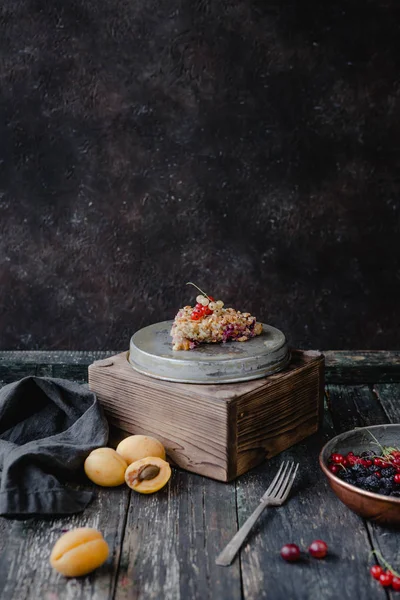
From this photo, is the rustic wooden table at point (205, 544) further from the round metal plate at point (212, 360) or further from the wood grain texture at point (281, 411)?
the round metal plate at point (212, 360)

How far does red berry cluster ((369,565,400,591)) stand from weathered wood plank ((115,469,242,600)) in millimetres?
299

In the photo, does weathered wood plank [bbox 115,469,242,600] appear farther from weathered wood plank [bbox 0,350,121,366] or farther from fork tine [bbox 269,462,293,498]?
weathered wood plank [bbox 0,350,121,366]

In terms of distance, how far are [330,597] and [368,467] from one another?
45 centimetres

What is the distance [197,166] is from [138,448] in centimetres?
137

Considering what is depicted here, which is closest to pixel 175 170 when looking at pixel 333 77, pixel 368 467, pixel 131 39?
pixel 131 39

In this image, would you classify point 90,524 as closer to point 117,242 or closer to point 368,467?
point 368,467

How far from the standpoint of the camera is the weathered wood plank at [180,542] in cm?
155

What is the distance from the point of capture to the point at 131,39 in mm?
2904

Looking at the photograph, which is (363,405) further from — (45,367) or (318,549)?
(45,367)

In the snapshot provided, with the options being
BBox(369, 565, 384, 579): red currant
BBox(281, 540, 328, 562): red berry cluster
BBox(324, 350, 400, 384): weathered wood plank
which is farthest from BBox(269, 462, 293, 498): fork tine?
BBox(324, 350, 400, 384): weathered wood plank

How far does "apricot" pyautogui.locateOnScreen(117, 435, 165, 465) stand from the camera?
6.69ft

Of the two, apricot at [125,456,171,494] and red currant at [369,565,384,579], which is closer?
red currant at [369,565,384,579]

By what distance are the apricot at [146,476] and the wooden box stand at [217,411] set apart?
133 millimetres

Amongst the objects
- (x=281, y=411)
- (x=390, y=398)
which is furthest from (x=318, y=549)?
(x=390, y=398)
